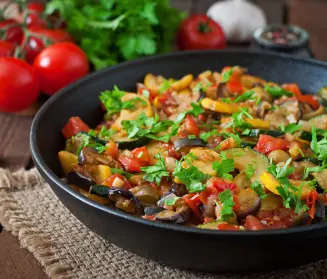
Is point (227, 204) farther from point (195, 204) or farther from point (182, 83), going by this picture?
point (182, 83)

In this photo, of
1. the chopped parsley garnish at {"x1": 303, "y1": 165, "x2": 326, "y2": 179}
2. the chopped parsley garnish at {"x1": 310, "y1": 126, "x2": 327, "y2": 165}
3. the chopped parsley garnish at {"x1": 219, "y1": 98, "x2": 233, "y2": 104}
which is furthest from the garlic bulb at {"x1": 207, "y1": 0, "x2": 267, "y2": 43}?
the chopped parsley garnish at {"x1": 303, "y1": 165, "x2": 326, "y2": 179}

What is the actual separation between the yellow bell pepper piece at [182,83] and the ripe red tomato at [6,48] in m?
1.86

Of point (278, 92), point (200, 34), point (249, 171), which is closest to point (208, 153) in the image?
point (249, 171)

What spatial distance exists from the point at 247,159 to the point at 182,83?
1242 millimetres

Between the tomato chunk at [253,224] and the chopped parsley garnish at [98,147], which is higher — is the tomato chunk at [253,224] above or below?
above

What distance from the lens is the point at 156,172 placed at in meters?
3.61

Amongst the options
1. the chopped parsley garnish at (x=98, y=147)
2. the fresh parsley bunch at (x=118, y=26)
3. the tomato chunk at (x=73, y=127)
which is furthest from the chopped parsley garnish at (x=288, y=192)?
the fresh parsley bunch at (x=118, y=26)

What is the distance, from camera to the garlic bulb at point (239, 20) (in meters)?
6.59

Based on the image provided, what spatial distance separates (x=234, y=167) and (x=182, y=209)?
1.61 feet

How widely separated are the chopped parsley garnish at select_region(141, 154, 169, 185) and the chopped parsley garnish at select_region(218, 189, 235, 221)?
0.46 metres

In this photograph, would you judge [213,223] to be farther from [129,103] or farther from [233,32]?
[233,32]

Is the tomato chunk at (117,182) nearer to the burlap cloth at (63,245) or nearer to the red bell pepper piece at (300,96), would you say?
the burlap cloth at (63,245)

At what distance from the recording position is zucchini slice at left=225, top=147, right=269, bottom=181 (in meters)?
3.53

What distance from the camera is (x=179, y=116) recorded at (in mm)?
4145
